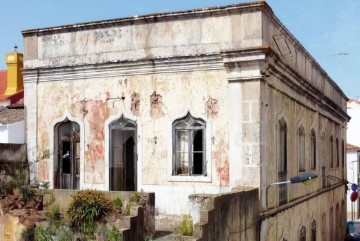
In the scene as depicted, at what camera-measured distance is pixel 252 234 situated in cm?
1045

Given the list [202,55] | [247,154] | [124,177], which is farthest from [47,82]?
[247,154]

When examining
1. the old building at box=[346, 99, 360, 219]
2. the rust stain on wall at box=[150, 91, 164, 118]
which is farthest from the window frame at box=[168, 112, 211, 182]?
the old building at box=[346, 99, 360, 219]

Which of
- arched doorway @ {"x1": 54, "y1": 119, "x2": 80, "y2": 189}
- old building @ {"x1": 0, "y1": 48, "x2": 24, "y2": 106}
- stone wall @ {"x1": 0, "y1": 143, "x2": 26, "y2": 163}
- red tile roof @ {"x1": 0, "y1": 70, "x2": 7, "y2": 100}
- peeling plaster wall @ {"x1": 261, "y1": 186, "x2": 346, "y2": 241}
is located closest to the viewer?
peeling plaster wall @ {"x1": 261, "y1": 186, "x2": 346, "y2": 241}

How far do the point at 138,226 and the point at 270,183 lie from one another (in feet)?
13.5

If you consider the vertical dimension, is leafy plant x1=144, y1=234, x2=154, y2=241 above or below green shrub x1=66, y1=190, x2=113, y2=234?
below

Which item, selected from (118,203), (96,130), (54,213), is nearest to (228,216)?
(118,203)

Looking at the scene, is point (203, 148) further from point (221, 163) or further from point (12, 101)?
point (12, 101)

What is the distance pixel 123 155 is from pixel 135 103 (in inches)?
57.7

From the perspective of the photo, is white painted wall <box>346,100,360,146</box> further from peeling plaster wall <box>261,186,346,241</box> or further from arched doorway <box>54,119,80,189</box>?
arched doorway <box>54,119,80,189</box>

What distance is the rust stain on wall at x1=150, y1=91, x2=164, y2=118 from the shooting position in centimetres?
1187

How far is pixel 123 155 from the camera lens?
12695mm

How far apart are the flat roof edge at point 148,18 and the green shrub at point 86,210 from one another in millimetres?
4682

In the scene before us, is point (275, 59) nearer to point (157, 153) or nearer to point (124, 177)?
point (157, 153)

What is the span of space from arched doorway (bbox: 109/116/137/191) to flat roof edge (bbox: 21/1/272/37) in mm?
2379
